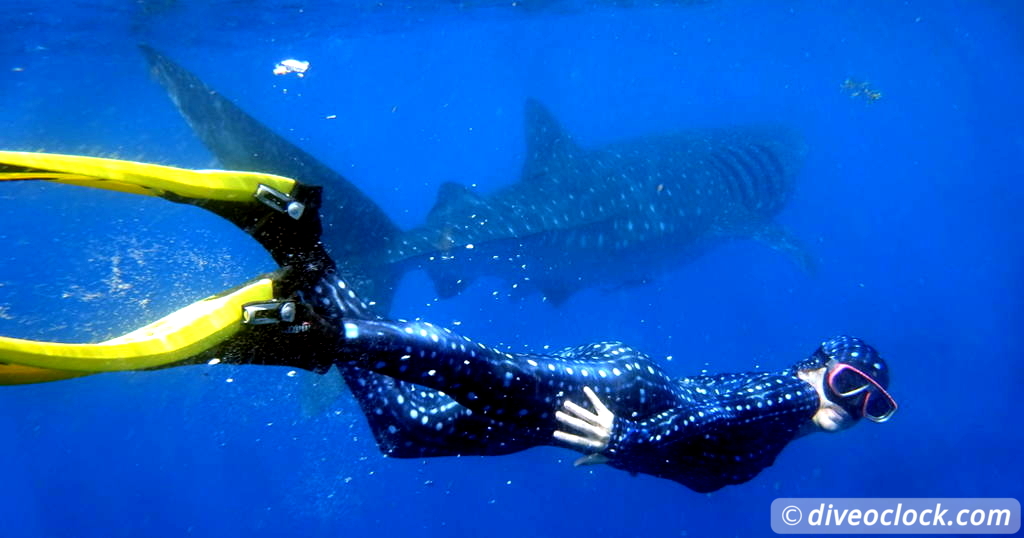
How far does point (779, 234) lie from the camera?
39.7ft

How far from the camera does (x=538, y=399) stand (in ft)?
12.8

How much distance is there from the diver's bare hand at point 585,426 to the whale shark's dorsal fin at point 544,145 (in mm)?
5662

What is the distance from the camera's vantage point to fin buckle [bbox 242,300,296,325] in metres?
2.67

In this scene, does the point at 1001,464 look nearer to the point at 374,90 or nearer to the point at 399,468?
the point at 399,468

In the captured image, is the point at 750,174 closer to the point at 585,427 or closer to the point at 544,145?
the point at 544,145

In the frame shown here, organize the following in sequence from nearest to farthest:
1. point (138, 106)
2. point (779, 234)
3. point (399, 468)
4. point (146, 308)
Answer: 1. point (779, 234)
2. point (399, 468)
3. point (146, 308)
4. point (138, 106)

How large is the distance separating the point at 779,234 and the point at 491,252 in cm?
638

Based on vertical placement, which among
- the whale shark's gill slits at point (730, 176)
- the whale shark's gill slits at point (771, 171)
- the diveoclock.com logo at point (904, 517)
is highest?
the whale shark's gill slits at point (771, 171)

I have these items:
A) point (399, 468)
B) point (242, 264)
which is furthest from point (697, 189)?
point (242, 264)

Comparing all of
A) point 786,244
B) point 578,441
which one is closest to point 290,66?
point 786,244

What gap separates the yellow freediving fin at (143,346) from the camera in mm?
2213

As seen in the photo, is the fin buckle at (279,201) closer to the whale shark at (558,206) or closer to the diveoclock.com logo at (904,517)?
the whale shark at (558,206)

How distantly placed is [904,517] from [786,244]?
7.10 metres

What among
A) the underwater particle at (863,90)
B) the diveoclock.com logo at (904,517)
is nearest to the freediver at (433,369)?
the diveoclock.com logo at (904,517)
